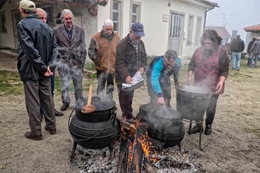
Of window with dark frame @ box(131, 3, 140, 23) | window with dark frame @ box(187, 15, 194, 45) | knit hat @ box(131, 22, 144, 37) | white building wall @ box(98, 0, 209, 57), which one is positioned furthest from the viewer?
window with dark frame @ box(187, 15, 194, 45)

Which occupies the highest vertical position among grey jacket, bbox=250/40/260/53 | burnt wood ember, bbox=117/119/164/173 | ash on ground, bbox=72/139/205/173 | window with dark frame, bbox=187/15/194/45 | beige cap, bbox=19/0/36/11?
window with dark frame, bbox=187/15/194/45

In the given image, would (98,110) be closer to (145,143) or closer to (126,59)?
(145,143)

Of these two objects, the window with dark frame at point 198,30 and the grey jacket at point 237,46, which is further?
the window with dark frame at point 198,30

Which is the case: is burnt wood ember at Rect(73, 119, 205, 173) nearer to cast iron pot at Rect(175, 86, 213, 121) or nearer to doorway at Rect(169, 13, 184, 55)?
cast iron pot at Rect(175, 86, 213, 121)

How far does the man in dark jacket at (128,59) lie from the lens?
3756 millimetres

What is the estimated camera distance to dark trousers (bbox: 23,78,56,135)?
317 cm

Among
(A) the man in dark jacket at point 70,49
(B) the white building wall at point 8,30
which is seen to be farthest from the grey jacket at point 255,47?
(B) the white building wall at point 8,30

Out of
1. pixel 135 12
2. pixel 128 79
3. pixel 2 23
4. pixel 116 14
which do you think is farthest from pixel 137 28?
pixel 2 23

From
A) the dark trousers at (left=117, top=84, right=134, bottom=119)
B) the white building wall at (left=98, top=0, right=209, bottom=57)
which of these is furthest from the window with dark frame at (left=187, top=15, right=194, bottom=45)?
the dark trousers at (left=117, top=84, right=134, bottom=119)

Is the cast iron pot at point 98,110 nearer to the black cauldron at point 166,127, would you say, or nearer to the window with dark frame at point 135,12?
the black cauldron at point 166,127

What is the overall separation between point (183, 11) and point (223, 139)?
12.2 metres

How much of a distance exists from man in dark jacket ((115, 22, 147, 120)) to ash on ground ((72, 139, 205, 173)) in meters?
1.21

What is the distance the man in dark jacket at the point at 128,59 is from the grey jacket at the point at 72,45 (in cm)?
91

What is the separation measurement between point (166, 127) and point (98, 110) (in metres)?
0.97
